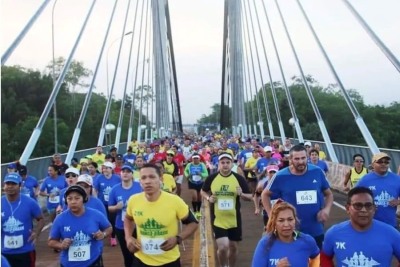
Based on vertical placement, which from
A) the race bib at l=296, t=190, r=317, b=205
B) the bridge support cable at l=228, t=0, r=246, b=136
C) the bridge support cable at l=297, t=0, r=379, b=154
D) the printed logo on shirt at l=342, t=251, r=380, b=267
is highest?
the bridge support cable at l=228, t=0, r=246, b=136

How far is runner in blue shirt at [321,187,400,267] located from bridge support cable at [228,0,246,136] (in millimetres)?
54440

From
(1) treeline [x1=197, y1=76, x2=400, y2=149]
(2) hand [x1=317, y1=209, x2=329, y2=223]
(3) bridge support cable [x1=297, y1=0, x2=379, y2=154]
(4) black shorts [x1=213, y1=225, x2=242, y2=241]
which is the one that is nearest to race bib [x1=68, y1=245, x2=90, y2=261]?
(2) hand [x1=317, y1=209, x2=329, y2=223]

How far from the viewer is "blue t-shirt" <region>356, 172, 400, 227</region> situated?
7945 mm

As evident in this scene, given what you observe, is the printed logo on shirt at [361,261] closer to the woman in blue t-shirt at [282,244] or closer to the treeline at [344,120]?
the woman in blue t-shirt at [282,244]

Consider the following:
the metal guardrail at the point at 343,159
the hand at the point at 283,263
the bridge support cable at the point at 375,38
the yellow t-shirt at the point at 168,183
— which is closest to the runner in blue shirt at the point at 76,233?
the hand at the point at 283,263

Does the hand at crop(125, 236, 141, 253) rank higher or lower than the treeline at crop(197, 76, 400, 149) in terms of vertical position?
lower

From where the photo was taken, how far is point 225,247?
29.0ft

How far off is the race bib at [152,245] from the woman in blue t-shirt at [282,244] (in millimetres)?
1471

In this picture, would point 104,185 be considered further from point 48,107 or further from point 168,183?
point 48,107

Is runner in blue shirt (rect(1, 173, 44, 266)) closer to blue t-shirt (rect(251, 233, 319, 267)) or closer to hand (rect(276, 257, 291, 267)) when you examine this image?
blue t-shirt (rect(251, 233, 319, 267))

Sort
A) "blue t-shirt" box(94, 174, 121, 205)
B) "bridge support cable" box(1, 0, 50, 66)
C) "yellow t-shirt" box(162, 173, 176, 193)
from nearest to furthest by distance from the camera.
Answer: "blue t-shirt" box(94, 174, 121, 205) → "bridge support cable" box(1, 0, 50, 66) → "yellow t-shirt" box(162, 173, 176, 193)

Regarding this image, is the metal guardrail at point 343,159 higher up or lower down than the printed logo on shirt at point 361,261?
higher up

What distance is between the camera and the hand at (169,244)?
220 inches

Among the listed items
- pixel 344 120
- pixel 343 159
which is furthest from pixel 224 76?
pixel 343 159
